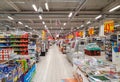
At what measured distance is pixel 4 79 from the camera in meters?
3.07

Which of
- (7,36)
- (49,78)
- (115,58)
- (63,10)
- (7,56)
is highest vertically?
(63,10)

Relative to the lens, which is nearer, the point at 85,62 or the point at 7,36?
the point at 85,62

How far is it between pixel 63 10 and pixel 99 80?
36.1ft

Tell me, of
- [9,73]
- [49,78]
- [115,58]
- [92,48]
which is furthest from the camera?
[92,48]

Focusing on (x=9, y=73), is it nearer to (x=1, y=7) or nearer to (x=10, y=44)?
(x=10, y=44)

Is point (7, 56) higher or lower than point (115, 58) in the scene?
higher

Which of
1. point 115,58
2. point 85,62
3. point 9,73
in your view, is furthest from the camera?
point 115,58

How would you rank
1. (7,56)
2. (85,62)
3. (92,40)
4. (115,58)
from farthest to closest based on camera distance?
(92,40) → (115,58) → (85,62) → (7,56)

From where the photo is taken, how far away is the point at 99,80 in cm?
304

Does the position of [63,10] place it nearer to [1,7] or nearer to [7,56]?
[1,7]

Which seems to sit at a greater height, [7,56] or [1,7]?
[1,7]

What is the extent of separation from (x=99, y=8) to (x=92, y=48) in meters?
4.21

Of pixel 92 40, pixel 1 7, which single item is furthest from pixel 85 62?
pixel 92 40

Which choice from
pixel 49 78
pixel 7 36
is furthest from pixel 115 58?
pixel 7 36
